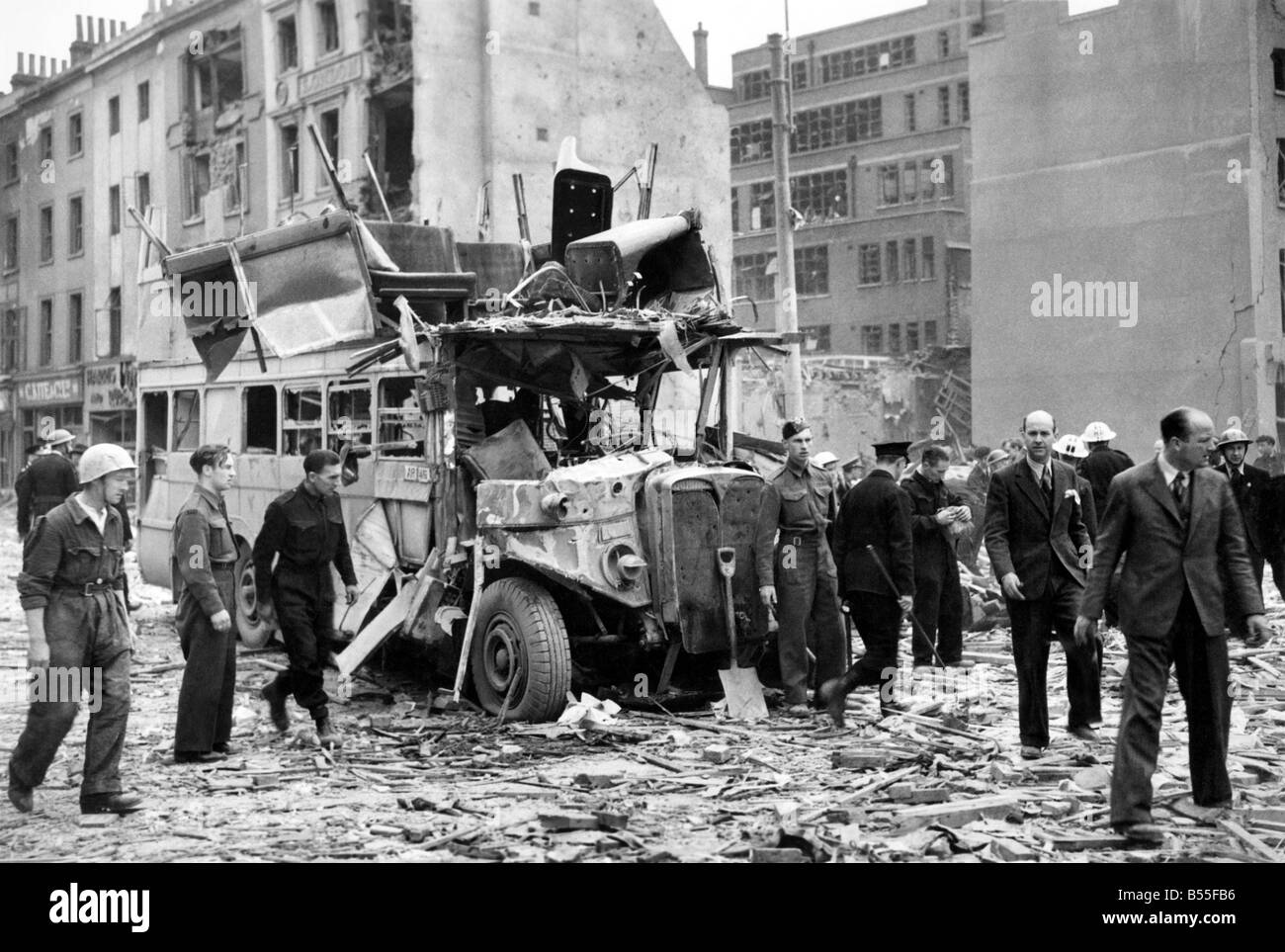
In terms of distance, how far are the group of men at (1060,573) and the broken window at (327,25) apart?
79.3 ft

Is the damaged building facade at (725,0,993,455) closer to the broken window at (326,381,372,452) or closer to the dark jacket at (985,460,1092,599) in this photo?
the broken window at (326,381,372,452)

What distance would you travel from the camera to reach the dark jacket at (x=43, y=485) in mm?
15352

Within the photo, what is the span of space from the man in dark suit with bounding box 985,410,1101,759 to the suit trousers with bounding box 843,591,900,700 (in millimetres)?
1041

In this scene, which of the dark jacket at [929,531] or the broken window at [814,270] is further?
the broken window at [814,270]

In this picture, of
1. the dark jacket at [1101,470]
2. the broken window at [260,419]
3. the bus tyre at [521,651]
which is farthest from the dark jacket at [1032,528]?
the broken window at [260,419]

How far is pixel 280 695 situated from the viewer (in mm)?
9383

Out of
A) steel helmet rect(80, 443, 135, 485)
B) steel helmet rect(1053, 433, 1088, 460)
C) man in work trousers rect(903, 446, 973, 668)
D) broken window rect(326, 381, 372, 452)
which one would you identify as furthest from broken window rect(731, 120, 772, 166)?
steel helmet rect(80, 443, 135, 485)

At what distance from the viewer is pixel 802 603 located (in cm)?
1007

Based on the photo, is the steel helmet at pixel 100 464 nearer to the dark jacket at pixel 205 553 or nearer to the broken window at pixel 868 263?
the dark jacket at pixel 205 553
